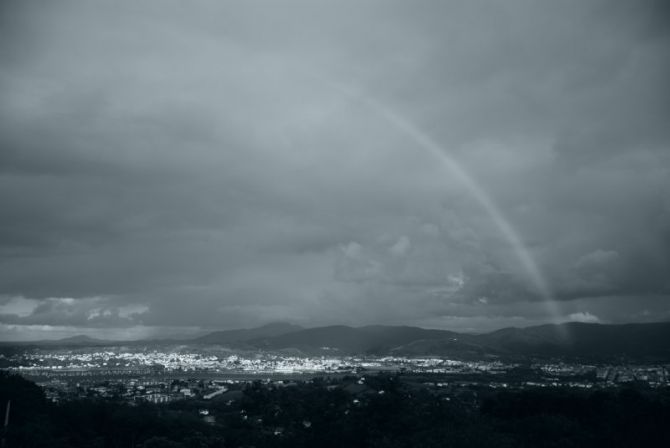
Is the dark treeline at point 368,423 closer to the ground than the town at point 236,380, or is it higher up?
higher up

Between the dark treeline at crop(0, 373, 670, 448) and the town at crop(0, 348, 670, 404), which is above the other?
the dark treeline at crop(0, 373, 670, 448)

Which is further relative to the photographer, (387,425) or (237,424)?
(237,424)

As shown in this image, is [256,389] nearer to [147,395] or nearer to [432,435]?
[147,395]

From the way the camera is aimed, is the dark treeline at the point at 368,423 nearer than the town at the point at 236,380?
Yes

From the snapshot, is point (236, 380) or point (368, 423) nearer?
point (368, 423)

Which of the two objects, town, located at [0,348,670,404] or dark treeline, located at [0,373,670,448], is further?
town, located at [0,348,670,404]

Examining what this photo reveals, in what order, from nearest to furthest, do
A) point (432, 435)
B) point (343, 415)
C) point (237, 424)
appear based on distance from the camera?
point (432, 435) < point (343, 415) < point (237, 424)

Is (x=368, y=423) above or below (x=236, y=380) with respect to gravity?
above

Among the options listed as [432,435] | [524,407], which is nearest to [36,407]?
[432,435]
